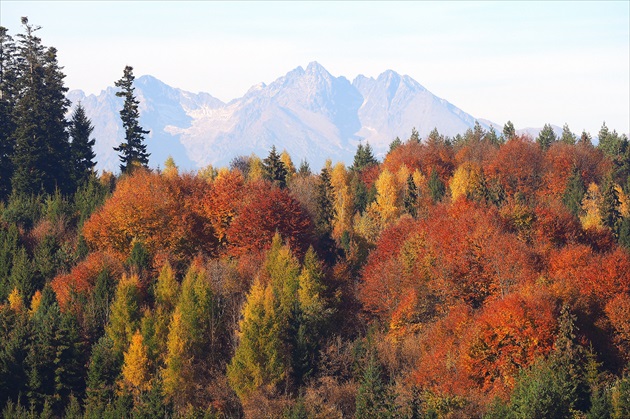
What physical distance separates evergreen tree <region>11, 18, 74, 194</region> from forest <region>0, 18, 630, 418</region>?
0.21m

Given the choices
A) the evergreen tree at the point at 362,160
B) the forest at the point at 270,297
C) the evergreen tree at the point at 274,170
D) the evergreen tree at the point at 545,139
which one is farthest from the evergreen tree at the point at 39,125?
the evergreen tree at the point at 545,139

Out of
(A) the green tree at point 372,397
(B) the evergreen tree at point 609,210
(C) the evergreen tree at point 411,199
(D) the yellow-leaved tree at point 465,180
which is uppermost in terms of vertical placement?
(D) the yellow-leaved tree at point 465,180

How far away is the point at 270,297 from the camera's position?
2803 inches

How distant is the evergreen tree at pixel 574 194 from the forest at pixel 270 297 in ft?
17.4

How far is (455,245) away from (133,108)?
1690 inches

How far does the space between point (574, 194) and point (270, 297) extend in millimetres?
54542

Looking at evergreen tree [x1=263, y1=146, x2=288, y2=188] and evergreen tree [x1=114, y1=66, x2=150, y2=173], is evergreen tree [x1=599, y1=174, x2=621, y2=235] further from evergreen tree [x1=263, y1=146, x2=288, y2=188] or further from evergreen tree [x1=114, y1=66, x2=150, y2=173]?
evergreen tree [x1=114, y1=66, x2=150, y2=173]

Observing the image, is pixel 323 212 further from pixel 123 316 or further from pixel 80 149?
pixel 123 316

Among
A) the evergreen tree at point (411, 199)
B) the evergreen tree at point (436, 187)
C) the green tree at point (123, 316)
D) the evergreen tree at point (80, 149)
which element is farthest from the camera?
the evergreen tree at point (436, 187)

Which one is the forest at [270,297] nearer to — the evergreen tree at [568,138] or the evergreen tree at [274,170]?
the evergreen tree at [274,170]

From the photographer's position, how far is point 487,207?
94375 millimetres

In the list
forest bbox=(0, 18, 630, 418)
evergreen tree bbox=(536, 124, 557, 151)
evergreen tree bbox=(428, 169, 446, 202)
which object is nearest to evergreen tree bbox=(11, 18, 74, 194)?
forest bbox=(0, 18, 630, 418)

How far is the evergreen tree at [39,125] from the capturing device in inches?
3777

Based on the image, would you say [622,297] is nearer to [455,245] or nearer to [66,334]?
[455,245]
